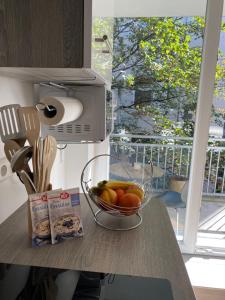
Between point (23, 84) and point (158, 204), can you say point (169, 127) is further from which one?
point (23, 84)

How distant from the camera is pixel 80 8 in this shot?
25.0 inches

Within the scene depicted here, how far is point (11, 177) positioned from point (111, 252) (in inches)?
20.9

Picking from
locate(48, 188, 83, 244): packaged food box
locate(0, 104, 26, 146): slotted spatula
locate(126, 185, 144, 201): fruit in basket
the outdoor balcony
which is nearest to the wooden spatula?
locate(0, 104, 26, 146): slotted spatula

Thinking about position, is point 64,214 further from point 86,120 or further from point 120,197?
point 86,120

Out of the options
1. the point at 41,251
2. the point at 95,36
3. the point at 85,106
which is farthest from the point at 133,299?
the point at 85,106

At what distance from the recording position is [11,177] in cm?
98

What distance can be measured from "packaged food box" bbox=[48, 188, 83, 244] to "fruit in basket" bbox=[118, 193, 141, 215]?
0.55 feet

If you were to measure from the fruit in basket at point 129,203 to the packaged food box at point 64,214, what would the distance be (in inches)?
6.5

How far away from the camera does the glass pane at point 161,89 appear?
69.6 inches

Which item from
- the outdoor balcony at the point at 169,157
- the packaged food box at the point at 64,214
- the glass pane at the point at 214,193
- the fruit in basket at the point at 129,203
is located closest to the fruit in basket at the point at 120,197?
the fruit in basket at the point at 129,203

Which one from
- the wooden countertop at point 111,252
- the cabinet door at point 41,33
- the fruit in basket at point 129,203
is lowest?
the wooden countertop at point 111,252

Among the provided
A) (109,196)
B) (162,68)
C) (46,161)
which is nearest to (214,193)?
(162,68)

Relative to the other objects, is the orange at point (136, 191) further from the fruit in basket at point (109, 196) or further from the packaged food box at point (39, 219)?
the packaged food box at point (39, 219)

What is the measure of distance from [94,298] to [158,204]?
1.92 feet
